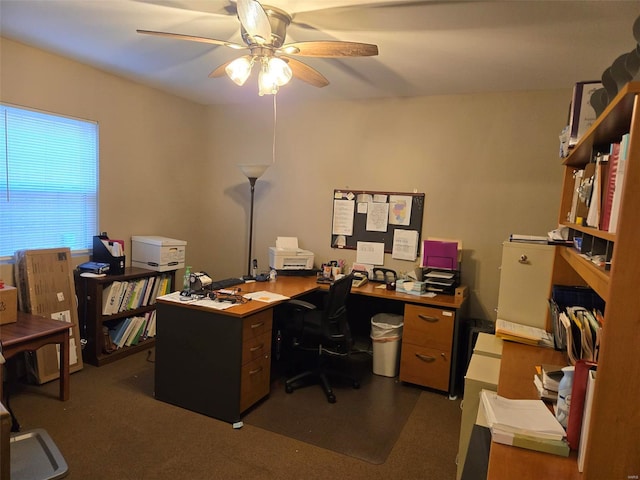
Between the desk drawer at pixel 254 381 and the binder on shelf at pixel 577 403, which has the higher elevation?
the binder on shelf at pixel 577 403

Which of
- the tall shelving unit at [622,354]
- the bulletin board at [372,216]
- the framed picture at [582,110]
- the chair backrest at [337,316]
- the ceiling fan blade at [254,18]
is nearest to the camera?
the tall shelving unit at [622,354]

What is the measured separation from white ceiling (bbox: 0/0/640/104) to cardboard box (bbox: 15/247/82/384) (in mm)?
1595

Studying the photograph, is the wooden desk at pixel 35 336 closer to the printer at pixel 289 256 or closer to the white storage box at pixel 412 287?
the printer at pixel 289 256

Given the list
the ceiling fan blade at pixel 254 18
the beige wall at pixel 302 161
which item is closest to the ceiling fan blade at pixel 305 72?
the ceiling fan blade at pixel 254 18

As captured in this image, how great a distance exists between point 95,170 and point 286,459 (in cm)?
291

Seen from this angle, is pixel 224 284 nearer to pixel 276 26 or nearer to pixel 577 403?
pixel 276 26

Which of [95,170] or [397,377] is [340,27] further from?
[397,377]

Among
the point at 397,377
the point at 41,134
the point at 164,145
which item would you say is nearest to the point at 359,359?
the point at 397,377

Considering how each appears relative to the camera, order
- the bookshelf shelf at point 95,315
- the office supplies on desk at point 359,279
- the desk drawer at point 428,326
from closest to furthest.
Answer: the desk drawer at point 428,326 < the bookshelf shelf at point 95,315 < the office supplies on desk at point 359,279

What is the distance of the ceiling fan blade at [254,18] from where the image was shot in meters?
1.77

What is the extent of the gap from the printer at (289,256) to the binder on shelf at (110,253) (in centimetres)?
137

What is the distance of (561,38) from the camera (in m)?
2.39

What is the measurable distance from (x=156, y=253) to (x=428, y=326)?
2.53 meters

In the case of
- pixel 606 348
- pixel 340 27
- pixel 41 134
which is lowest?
pixel 606 348
